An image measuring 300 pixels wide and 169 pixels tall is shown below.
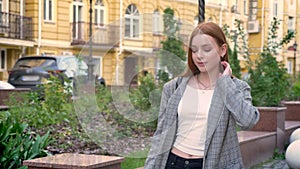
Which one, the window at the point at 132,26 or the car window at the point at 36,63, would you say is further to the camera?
the car window at the point at 36,63

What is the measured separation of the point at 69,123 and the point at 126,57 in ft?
16.9

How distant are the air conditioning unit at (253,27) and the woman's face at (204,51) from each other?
31.1 ft

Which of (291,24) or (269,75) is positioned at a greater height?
(291,24)

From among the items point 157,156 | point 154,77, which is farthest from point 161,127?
point 154,77

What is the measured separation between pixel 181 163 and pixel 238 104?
41 centimetres

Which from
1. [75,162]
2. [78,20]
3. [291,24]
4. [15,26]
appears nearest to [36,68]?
[291,24]

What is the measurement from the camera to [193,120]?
3.03 metres

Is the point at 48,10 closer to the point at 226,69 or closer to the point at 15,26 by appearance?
the point at 15,26

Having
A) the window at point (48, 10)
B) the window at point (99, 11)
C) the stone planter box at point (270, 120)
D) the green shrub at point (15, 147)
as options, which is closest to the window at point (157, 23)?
the green shrub at point (15, 147)

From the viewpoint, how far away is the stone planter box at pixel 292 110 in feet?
40.6

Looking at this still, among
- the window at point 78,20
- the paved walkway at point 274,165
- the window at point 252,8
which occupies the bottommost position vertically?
the paved walkway at point 274,165

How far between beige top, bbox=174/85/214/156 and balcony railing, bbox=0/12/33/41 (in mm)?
22952

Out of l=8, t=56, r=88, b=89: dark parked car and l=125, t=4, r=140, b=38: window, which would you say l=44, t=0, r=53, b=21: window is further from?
l=125, t=4, r=140, b=38: window

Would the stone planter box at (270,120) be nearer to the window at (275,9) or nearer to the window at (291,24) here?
the window at (275,9)
